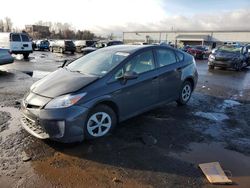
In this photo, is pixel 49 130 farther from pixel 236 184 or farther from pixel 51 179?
pixel 236 184

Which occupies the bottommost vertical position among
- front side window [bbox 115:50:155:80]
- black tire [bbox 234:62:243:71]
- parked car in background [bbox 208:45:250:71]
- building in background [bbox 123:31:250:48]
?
black tire [bbox 234:62:243:71]

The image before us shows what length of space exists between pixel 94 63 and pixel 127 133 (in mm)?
1585

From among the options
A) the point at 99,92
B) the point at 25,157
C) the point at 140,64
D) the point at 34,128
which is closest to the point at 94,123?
the point at 99,92

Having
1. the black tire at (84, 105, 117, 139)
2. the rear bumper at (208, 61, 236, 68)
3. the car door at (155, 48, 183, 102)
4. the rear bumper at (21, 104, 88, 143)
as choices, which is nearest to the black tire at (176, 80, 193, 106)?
the car door at (155, 48, 183, 102)

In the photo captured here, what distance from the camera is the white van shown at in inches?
812

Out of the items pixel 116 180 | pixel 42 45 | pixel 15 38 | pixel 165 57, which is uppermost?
pixel 15 38

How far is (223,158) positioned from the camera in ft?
13.4

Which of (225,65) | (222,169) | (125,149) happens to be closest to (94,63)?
(125,149)

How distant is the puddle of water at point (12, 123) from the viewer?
15.3 feet

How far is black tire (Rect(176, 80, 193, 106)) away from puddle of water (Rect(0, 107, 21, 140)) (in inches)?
151

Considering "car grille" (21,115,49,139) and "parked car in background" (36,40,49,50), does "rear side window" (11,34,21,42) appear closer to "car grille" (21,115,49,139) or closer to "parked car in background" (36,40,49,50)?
"parked car in background" (36,40,49,50)

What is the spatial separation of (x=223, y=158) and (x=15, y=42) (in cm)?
2038

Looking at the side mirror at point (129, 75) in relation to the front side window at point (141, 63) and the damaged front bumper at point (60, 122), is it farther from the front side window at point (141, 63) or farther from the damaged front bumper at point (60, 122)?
the damaged front bumper at point (60, 122)

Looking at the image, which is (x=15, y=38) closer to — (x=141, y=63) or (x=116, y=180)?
(x=141, y=63)
